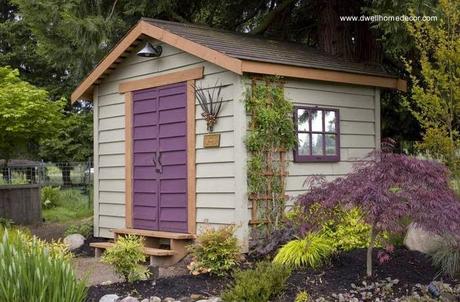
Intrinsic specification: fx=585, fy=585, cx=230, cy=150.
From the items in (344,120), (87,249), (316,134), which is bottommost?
(87,249)

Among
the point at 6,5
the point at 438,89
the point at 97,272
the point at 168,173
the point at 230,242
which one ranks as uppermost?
the point at 6,5

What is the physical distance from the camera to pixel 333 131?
8.81 m

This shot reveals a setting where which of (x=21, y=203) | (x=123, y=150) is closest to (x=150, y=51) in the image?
(x=123, y=150)

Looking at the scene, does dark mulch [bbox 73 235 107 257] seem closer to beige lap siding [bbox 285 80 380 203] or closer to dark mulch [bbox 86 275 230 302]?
dark mulch [bbox 86 275 230 302]

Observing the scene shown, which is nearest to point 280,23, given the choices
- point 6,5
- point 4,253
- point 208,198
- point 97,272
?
point 208,198

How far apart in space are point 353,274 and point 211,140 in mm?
2847

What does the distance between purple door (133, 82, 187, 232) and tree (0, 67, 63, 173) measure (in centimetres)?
261

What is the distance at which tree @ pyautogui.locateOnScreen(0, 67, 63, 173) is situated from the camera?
35.0 feet

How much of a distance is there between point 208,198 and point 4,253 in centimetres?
388

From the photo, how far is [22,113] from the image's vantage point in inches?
416

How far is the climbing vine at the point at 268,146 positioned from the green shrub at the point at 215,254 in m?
1.08

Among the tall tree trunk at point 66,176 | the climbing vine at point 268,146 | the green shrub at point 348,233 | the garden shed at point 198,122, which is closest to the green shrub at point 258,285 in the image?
the green shrub at point 348,233

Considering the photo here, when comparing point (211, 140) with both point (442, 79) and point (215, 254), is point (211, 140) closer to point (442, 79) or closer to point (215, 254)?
point (215, 254)

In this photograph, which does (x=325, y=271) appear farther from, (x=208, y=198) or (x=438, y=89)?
(x=438, y=89)
